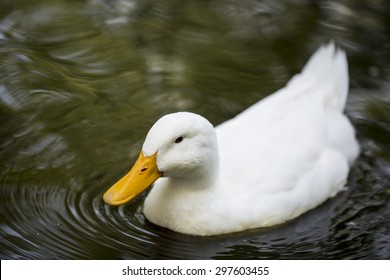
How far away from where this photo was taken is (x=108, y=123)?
6.87 meters

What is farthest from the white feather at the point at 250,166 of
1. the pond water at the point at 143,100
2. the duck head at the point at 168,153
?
the pond water at the point at 143,100

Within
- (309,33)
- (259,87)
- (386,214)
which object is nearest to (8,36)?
(259,87)

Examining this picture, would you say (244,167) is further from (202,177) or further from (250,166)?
(202,177)

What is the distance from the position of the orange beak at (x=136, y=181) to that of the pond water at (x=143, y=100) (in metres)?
0.35

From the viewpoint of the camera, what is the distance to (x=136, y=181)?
17.5 ft

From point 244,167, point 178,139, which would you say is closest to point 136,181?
point 178,139

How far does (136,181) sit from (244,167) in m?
0.88

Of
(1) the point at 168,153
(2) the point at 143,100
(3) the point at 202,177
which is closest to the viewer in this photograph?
(1) the point at 168,153

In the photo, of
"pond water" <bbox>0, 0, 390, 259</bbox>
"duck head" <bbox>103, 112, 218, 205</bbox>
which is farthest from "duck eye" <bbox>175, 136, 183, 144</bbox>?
"pond water" <bbox>0, 0, 390, 259</bbox>

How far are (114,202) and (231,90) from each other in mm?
2495

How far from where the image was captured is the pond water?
5.62m

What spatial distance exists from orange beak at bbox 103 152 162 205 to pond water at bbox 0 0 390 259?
0.35 m

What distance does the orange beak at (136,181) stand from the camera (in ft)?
17.3

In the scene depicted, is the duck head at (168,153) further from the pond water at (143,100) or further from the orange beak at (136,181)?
the pond water at (143,100)
